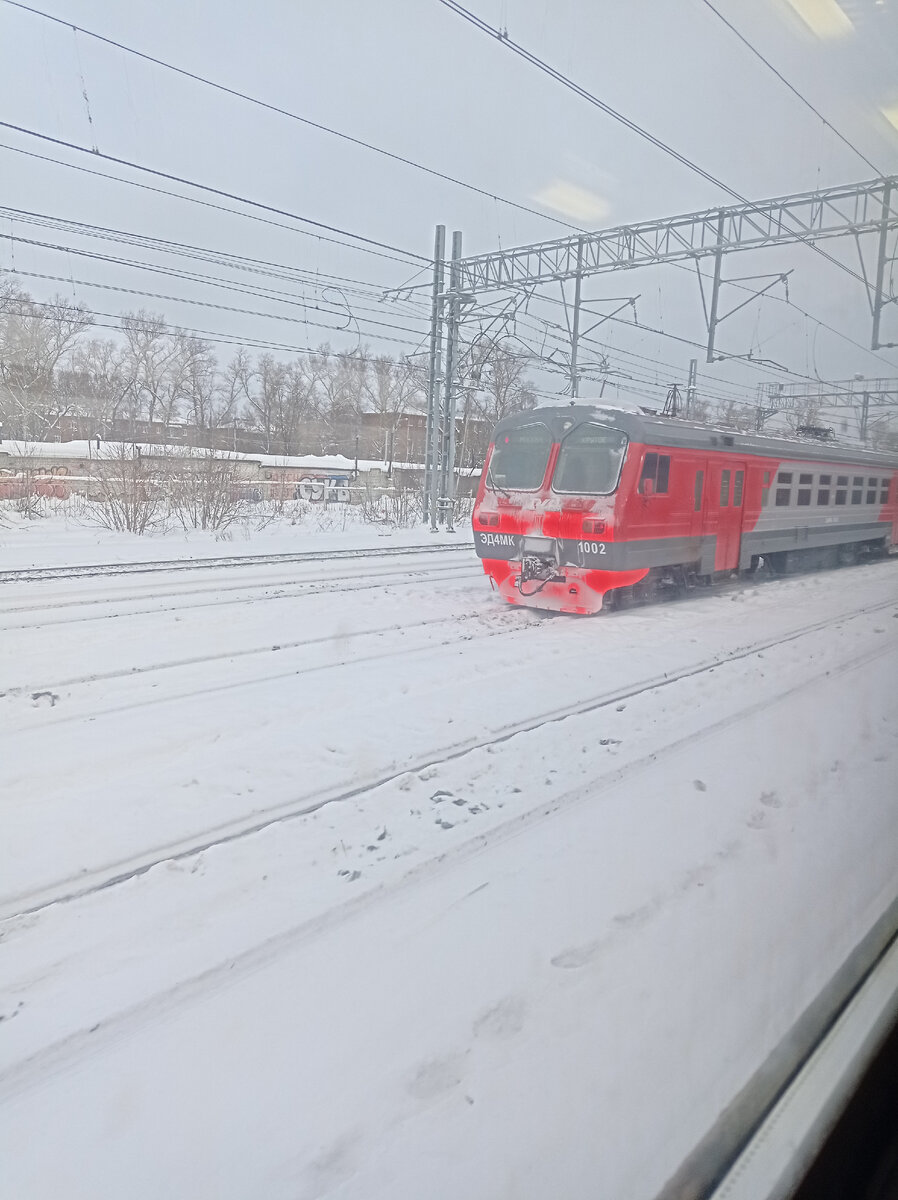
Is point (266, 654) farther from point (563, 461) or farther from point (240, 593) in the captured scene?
point (563, 461)

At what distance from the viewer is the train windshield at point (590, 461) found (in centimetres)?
899

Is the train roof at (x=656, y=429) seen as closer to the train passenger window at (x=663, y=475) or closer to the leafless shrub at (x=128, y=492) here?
the train passenger window at (x=663, y=475)

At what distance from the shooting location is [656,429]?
30.3ft

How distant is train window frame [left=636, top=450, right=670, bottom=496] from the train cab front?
328 mm

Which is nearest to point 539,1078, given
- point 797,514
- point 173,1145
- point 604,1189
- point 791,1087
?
point 604,1189

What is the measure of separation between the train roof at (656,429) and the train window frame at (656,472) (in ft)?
0.53

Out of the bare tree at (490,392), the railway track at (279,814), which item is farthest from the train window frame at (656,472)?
the railway track at (279,814)

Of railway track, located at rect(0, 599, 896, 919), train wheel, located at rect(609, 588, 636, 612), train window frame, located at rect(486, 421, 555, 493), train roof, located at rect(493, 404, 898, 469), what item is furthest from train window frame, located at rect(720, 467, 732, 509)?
railway track, located at rect(0, 599, 896, 919)

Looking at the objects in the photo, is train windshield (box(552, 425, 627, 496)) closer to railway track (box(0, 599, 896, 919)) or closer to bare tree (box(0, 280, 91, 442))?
railway track (box(0, 599, 896, 919))

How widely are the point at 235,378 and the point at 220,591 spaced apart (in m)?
4.69

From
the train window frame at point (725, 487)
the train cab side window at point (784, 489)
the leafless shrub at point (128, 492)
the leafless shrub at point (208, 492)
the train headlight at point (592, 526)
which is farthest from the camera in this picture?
the leafless shrub at point (208, 492)

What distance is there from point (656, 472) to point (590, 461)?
82cm

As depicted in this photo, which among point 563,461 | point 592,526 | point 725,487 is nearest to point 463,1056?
point 592,526

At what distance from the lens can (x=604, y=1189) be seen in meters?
1.61
